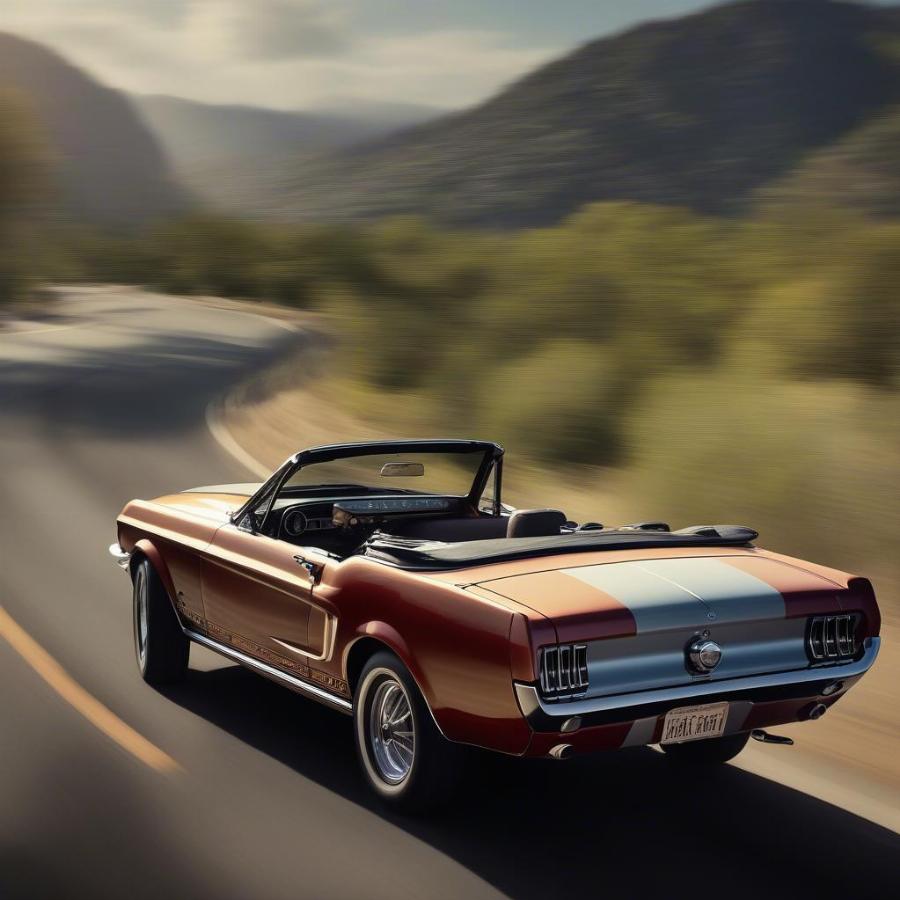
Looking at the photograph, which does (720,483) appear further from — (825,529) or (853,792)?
(853,792)

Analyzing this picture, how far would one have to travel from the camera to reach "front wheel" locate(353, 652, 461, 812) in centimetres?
508

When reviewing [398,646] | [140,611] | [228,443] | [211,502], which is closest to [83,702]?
[140,611]

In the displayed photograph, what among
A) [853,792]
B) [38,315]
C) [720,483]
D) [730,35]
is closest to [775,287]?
[720,483]

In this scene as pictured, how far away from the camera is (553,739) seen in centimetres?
462

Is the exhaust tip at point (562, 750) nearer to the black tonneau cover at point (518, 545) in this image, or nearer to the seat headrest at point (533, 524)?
the black tonneau cover at point (518, 545)

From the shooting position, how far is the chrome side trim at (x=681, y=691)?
454 cm

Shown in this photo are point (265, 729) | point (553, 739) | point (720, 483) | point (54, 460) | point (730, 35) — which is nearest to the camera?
point (553, 739)

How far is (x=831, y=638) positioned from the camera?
17.3 feet

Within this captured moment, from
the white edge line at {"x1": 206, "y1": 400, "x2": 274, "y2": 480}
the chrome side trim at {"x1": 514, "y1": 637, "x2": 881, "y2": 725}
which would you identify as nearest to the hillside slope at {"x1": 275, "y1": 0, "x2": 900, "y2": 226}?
the white edge line at {"x1": 206, "y1": 400, "x2": 274, "y2": 480}

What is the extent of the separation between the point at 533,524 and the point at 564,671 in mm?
1392

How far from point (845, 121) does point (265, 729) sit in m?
84.7

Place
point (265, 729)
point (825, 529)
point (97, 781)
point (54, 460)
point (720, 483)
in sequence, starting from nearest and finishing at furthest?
1. point (97, 781)
2. point (265, 729)
3. point (825, 529)
4. point (720, 483)
5. point (54, 460)

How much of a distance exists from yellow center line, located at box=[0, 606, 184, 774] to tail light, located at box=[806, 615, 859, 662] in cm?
267

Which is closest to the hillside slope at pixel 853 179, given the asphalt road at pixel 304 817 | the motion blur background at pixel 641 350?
the motion blur background at pixel 641 350
